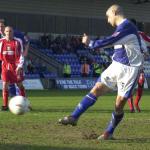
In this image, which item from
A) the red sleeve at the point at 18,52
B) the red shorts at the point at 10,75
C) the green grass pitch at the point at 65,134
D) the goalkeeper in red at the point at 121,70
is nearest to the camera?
the green grass pitch at the point at 65,134

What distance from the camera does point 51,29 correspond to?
150ft

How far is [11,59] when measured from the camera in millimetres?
15953

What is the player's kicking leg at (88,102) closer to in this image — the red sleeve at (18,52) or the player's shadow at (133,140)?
the player's shadow at (133,140)

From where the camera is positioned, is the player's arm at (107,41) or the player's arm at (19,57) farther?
the player's arm at (19,57)

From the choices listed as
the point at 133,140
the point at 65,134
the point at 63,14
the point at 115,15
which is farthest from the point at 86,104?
the point at 63,14

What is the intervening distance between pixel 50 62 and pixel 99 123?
28563 millimetres

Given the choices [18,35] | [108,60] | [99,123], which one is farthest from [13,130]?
[108,60]

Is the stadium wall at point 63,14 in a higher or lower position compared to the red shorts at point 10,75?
higher

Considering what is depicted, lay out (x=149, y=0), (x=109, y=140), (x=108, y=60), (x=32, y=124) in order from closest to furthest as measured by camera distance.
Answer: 1. (x=109, y=140)
2. (x=32, y=124)
3. (x=108, y=60)
4. (x=149, y=0)

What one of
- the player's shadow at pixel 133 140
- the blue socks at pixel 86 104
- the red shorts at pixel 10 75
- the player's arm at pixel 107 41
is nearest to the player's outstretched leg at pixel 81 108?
the blue socks at pixel 86 104

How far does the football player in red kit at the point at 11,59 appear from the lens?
15713mm

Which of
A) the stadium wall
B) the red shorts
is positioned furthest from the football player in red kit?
the stadium wall

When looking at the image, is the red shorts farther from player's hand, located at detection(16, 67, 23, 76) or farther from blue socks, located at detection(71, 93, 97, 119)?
blue socks, located at detection(71, 93, 97, 119)

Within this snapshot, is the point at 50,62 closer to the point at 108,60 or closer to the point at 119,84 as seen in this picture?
the point at 108,60
